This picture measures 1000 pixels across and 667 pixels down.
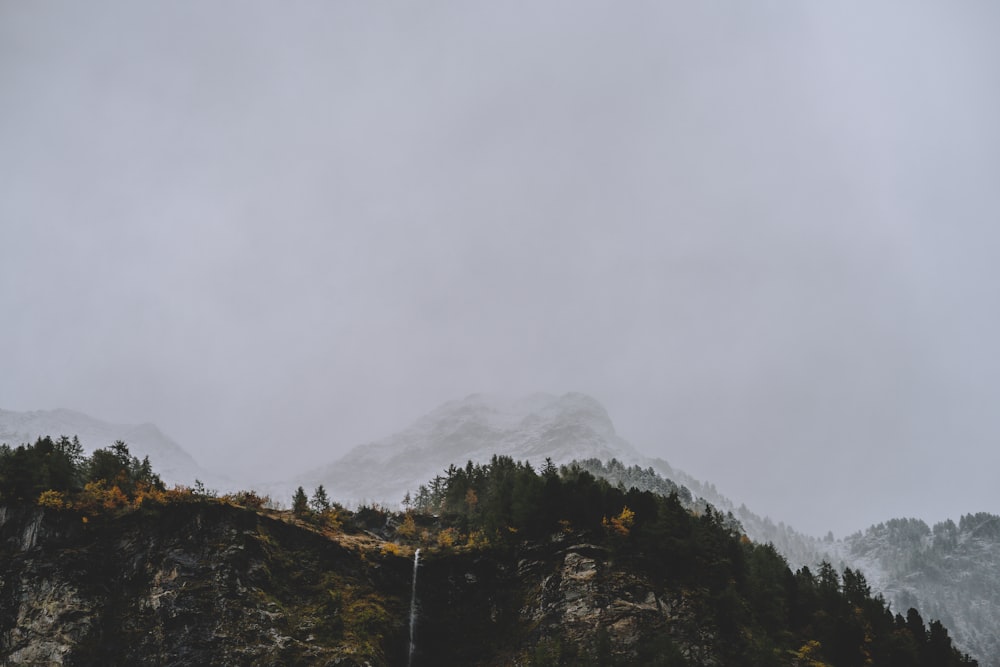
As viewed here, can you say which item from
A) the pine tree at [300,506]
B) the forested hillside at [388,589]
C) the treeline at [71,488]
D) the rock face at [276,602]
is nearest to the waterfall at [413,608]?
the forested hillside at [388,589]

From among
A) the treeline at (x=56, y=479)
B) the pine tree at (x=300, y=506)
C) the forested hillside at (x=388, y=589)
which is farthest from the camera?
the pine tree at (x=300, y=506)

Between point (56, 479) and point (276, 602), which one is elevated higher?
point (56, 479)

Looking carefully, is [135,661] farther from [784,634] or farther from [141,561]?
[784,634]

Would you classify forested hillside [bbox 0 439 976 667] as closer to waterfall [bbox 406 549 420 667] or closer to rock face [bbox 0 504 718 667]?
rock face [bbox 0 504 718 667]

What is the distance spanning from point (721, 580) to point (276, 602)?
142 ft

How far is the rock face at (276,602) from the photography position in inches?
2052

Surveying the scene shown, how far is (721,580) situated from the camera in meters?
62.1

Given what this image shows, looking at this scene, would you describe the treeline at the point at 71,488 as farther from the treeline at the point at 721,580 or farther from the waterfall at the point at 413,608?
the treeline at the point at 721,580

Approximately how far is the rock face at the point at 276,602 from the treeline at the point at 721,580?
2.33m

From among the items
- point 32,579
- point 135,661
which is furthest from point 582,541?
point 32,579

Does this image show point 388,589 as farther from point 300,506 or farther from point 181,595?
point 181,595

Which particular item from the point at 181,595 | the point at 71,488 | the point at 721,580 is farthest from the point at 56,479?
the point at 721,580

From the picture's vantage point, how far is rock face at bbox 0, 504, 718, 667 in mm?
52125

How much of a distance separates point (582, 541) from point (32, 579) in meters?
51.0
